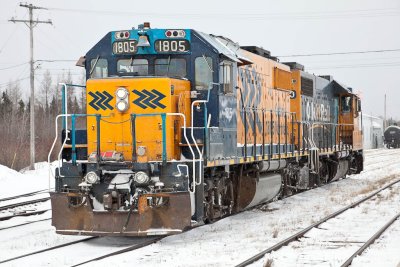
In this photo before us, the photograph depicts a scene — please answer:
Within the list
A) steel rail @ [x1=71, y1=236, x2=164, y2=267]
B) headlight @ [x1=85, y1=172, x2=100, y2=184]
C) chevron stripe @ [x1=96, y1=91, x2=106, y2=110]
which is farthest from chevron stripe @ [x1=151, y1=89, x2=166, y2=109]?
steel rail @ [x1=71, y1=236, x2=164, y2=267]

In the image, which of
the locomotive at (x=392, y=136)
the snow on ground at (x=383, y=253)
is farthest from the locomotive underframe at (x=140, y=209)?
the locomotive at (x=392, y=136)

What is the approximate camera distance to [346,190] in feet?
61.9

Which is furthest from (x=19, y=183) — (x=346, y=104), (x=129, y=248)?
(x=129, y=248)

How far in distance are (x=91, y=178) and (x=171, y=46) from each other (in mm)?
2556

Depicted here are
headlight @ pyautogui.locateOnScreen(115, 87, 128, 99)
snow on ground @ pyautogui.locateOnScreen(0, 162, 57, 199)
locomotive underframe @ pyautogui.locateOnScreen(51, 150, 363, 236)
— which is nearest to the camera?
locomotive underframe @ pyautogui.locateOnScreen(51, 150, 363, 236)

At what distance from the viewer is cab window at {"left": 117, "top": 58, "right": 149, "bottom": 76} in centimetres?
1023

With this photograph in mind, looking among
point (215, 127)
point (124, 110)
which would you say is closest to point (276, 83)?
point (215, 127)

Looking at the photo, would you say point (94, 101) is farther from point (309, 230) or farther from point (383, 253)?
point (383, 253)

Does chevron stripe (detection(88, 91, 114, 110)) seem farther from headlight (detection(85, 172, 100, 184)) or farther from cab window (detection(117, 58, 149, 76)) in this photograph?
headlight (detection(85, 172, 100, 184))

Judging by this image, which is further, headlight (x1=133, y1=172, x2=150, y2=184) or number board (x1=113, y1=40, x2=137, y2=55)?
number board (x1=113, y1=40, x2=137, y2=55)

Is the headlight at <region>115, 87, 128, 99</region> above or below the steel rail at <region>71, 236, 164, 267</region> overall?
above

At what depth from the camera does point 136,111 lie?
9.69 meters

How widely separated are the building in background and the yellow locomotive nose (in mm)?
65609

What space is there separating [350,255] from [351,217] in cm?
412
